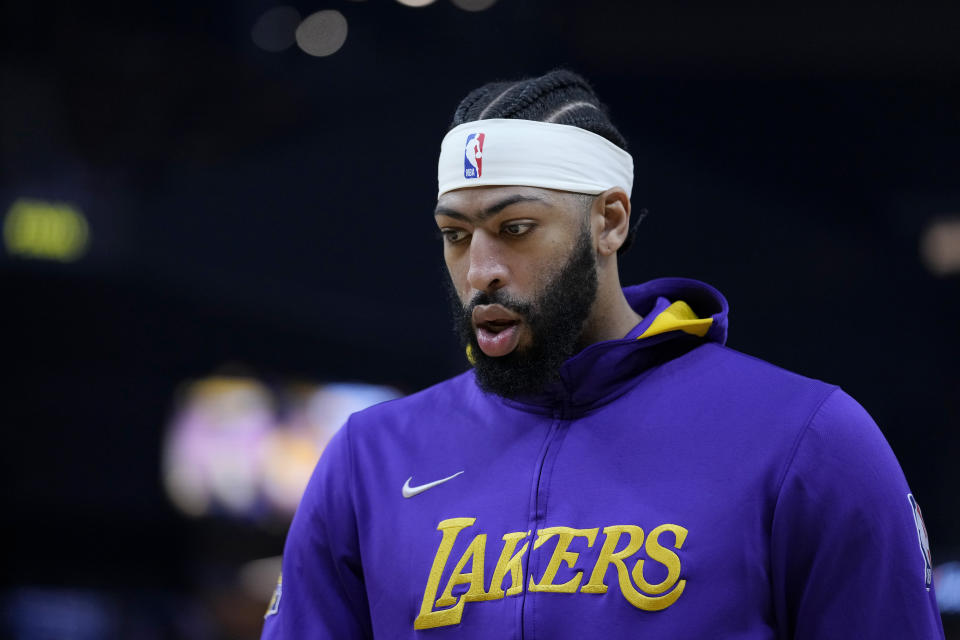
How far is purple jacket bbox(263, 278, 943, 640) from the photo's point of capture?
51.4 inches

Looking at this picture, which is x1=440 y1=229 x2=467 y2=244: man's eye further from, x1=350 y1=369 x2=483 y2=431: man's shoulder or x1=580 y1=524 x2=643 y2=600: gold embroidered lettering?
x1=580 y1=524 x2=643 y2=600: gold embroidered lettering

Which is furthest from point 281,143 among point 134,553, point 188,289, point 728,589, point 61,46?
point 728,589

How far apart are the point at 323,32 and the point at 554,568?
3.41 meters

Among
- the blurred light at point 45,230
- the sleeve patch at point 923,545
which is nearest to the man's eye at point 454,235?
the sleeve patch at point 923,545

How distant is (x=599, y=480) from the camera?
56.7 inches

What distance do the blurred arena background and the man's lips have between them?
245 cm

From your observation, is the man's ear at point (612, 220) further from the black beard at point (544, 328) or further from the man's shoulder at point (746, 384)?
the man's shoulder at point (746, 384)

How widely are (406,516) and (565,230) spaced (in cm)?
46

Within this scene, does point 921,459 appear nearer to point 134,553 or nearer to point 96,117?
point 134,553

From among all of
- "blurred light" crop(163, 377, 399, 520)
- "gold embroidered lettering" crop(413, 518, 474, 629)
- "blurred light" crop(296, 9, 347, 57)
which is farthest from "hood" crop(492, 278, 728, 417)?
"blurred light" crop(296, 9, 347, 57)

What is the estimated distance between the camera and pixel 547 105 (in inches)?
66.0

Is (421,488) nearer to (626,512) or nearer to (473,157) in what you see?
(626,512)

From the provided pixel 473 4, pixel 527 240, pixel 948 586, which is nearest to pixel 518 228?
pixel 527 240

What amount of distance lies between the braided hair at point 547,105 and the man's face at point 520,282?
0.34 ft
